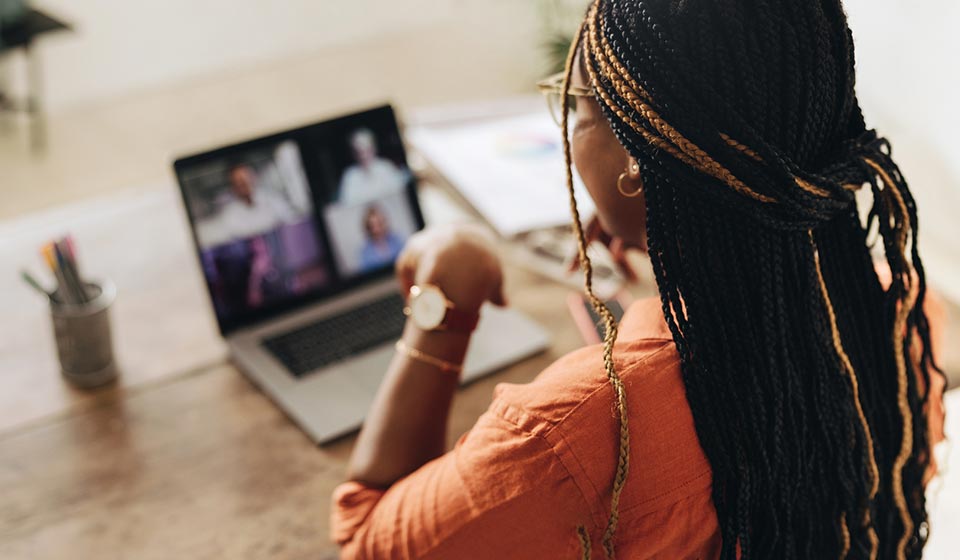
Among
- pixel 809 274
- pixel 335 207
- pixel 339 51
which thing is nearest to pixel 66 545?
pixel 335 207

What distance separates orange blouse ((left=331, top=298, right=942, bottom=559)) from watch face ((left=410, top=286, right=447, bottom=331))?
0.20 m

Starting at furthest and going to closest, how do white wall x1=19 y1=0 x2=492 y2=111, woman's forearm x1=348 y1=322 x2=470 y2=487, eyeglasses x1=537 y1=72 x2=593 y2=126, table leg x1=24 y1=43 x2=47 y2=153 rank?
white wall x1=19 y1=0 x2=492 y2=111 < table leg x1=24 y1=43 x2=47 y2=153 < woman's forearm x1=348 y1=322 x2=470 y2=487 < eyeglasses x1=537 y1=72 x2=593 y2=126

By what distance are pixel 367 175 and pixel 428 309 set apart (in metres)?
0.45

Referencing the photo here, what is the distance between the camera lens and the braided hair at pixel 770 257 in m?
0.70

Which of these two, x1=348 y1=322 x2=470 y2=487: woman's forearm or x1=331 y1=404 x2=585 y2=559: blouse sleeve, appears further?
x1=348 y1=322 x2=470 y2=487: woman's forearm

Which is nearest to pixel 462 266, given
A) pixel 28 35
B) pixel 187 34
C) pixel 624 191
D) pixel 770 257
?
pixel 624 191

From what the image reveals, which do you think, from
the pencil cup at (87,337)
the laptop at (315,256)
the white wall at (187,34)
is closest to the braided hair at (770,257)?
the laptop at (315,256)

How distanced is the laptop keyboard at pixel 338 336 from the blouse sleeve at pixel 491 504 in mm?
469

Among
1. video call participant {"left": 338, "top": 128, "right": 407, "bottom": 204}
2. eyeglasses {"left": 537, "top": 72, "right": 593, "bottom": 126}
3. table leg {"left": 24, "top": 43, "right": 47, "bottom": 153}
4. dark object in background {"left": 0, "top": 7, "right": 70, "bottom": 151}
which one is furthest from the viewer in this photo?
table leg {"left": 24, "top": 43, "right": 47, "bottom": 153}

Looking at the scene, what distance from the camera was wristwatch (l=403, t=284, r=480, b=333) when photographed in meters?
1.02

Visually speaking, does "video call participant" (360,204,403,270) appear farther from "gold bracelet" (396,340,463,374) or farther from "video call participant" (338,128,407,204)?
"gold bracelet" (396,340,463,374)

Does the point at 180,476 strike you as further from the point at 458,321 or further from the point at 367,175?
the point at 367,175

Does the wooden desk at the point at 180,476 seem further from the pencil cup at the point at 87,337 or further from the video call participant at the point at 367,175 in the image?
the video call participant at the point at 367,175

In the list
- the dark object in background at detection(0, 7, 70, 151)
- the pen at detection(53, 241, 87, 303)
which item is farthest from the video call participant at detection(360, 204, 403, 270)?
the dark object in background at detection(0, 7, 70, 151)
